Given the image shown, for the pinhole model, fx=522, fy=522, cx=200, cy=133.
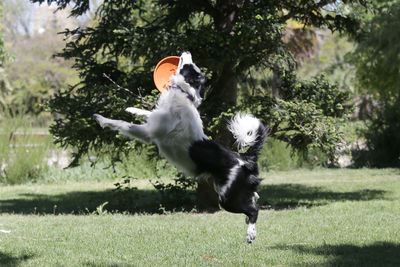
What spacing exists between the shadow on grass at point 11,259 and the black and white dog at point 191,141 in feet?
8.15

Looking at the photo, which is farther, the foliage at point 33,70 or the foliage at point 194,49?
the foliage at point 33,70

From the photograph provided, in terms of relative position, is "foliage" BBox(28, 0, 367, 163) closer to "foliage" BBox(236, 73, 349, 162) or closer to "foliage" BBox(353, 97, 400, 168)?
"foliage" BBox(236, 73, 349, 162)

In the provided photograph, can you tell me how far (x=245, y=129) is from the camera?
479 centimetres

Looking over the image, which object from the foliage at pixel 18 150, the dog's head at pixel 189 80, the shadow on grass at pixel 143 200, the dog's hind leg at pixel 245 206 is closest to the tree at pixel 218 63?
the shadow on grass at pixel 143 200

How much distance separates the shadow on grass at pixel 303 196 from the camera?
10793 mm

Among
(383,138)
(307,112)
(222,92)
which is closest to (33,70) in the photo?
(383,138)

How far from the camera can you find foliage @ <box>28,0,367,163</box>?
891cm

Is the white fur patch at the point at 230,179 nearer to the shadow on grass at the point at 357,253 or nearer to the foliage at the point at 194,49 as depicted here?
the shadow on grass at the point at 357,253

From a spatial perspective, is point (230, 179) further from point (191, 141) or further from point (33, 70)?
point (33, 70)

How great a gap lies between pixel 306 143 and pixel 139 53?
3.66m

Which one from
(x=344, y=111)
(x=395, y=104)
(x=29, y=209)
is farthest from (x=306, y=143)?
(x=395, y=104)

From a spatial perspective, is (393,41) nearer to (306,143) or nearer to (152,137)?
(152,137)

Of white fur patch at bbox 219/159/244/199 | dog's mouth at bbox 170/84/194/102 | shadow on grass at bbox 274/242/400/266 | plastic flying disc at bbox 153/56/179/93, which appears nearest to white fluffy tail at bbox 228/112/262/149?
white fur patch at bbox 219/159/244/199

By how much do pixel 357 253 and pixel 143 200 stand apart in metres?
6.37
